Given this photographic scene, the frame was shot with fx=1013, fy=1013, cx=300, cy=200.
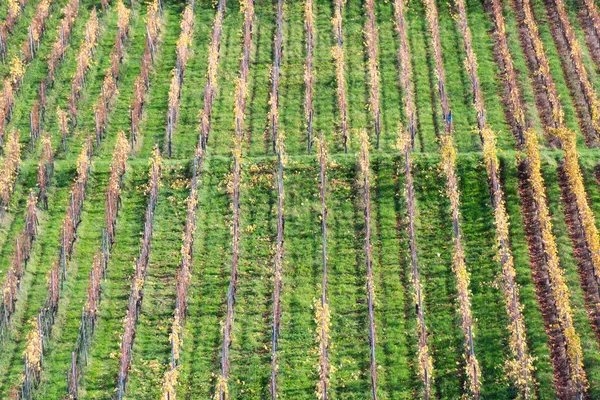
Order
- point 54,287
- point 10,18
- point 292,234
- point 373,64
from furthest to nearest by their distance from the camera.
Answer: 1. point 10,18
2. point 373,64
3. point 292,234
4. point 54,287

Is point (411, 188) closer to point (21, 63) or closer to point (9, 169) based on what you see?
point (9, 169)

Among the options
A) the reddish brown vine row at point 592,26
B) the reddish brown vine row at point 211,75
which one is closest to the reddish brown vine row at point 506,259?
the reddish brown vine row at point 592,26

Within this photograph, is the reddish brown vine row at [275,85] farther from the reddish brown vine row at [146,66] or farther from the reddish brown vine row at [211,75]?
the reddish brown vine row at [146,66]

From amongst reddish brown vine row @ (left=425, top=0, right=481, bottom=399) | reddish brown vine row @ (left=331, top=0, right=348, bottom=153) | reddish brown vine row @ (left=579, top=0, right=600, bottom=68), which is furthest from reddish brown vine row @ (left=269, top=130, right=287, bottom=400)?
reddish brown vine row @ (left=579, top=0, right=600, bottom=68)

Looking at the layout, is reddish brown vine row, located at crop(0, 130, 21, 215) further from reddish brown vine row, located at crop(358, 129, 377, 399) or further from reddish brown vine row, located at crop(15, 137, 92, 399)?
reddish brown vine row, located at crop(358, 129, 377, 399)

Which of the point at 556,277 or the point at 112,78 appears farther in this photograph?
the point at 112,78

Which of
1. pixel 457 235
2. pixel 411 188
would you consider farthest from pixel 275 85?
pixel 457 235

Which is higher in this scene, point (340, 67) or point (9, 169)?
point (340, 67)
